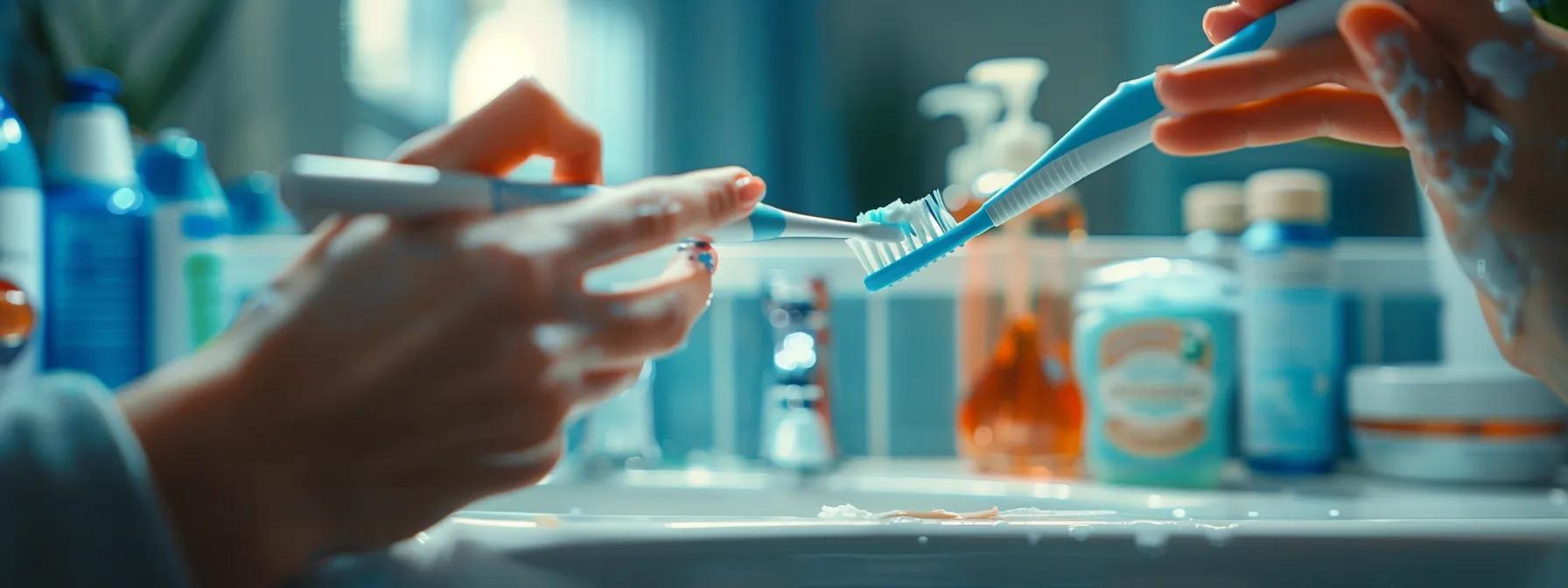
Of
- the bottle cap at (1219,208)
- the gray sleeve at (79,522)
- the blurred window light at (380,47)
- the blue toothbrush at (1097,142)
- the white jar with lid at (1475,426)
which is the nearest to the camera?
the gray sleeve at (79,522)

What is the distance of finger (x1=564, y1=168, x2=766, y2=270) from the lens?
1.03ft

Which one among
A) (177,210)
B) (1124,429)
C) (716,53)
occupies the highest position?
(716,53)

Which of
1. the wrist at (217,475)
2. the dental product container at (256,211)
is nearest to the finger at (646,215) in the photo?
the wrist at (217,475)

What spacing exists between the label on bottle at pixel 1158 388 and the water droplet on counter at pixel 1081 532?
0.28 metres

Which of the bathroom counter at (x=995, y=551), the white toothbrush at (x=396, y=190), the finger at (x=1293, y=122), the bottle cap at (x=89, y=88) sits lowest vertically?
the bathroom counter at (x=995, y=551)

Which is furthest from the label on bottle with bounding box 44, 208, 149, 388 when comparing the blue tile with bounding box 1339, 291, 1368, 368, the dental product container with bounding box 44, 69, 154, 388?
the blue tile with bounding box 1339, 291, 1368, 368

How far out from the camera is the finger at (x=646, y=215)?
312 millimetres

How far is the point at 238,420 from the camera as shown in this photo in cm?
29

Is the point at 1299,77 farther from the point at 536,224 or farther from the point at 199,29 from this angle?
the point at 199,29

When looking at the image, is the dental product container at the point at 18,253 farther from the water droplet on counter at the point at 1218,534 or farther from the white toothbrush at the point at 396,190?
the water droplet on counter at the point at 1218,534

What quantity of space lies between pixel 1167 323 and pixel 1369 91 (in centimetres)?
22

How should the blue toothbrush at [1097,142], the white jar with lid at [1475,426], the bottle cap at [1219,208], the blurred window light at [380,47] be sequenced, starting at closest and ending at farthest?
the blue toothbrush at [1097,142] < the white jar with lid at [1475,426] < the bottle cap at [1219,208] < the blurred window light at [380,47]

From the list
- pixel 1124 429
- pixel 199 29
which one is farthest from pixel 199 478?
pixel 199 29

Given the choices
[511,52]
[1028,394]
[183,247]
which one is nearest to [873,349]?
[1028,394]
